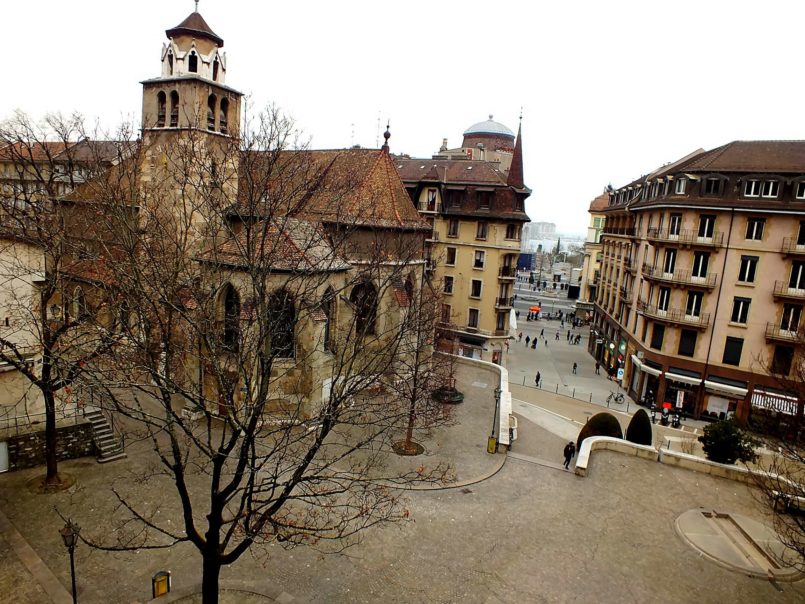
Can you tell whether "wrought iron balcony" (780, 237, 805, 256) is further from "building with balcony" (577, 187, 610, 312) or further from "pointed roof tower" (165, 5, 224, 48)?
"building with balcony" (577, 187, 610, 312)

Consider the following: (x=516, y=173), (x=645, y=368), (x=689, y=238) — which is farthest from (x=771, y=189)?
(x=516, y=173)

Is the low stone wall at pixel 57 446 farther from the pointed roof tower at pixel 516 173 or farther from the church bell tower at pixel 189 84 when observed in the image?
the pointed roof tower at pixel 516 173

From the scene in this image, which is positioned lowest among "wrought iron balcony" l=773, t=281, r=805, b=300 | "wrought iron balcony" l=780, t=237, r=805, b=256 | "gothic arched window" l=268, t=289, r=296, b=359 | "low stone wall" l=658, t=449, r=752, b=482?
"low stone wall" l=658, t=449, r=752, b=482

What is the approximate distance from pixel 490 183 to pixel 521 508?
31349mm

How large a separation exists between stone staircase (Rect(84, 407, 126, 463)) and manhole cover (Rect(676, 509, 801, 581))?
21.2 meters

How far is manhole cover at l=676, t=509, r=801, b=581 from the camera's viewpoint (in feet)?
57.0

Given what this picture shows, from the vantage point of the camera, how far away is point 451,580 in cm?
1545

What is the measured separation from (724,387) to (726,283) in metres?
7.16

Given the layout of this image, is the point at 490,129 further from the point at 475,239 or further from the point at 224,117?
Result: the point at 224,117

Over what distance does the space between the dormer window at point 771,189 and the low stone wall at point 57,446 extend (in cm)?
4037

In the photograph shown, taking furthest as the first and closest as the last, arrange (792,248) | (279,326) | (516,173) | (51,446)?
(516,173)
(792,248)
(51,446)
(279,326)

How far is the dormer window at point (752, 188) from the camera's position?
35344 millimetres

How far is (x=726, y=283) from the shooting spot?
36.7 meters

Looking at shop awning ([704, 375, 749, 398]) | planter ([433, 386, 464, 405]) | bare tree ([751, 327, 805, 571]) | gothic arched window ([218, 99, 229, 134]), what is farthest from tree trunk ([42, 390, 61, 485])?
shop awning ([704, 375, 749, 398])
